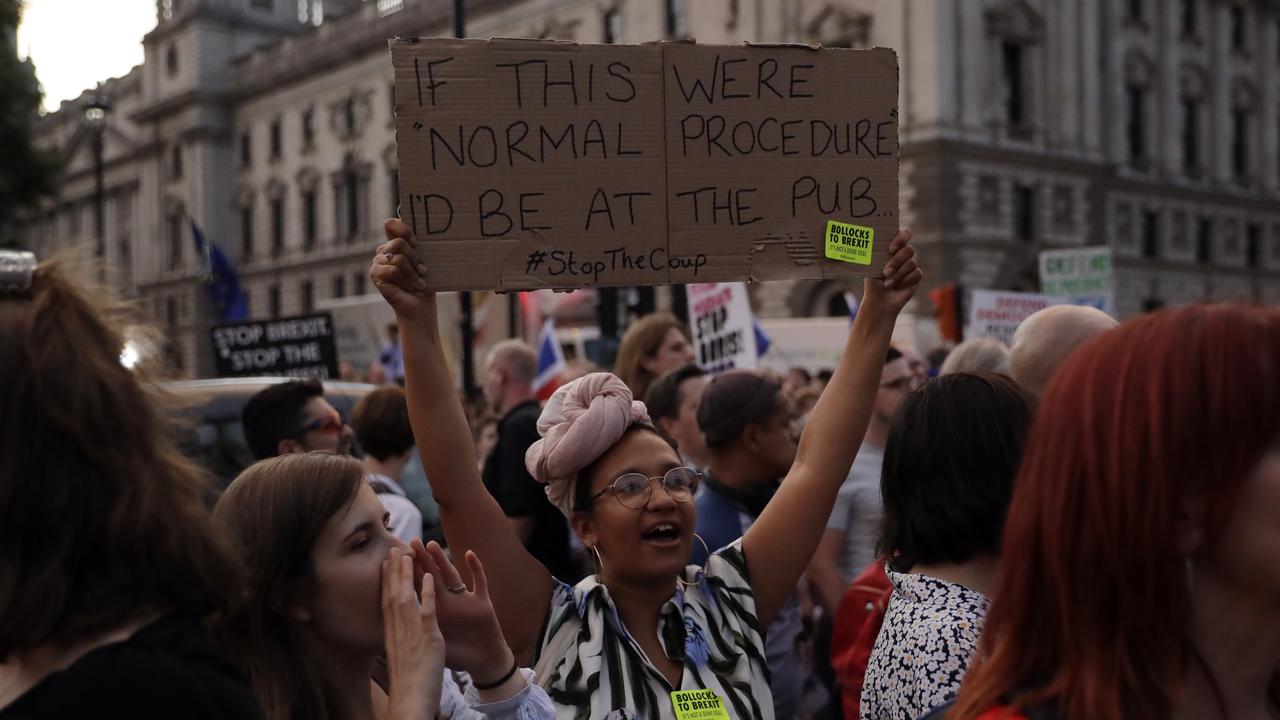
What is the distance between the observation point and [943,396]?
2.76 m

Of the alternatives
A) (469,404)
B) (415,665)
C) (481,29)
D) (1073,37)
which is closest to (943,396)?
(415,665)

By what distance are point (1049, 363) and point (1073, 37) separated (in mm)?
36530

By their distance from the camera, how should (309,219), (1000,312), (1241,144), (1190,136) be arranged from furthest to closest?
(309,219) < (1241,144) < (1190,136) < (1000,312)

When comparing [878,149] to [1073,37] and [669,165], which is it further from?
[1073,37]

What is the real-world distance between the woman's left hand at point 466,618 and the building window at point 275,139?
190 feet

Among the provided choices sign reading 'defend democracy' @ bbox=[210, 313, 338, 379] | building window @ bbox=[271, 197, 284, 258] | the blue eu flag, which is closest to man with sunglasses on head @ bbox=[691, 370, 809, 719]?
sign reading 'defend democracy' @ bbox=[210, 313, 338, 379]

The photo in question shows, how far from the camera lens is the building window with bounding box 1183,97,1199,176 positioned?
43594 mm

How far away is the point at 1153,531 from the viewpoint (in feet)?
5.08

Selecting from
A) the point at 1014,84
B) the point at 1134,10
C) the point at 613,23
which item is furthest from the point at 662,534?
the point at 1134,10

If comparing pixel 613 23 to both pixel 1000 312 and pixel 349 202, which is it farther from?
pixel 1000 312

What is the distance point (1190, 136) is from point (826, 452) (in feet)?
146

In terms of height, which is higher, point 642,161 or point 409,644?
point 642,161

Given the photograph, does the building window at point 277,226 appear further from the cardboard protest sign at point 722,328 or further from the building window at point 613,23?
the cardboard protest sign at point 722,328

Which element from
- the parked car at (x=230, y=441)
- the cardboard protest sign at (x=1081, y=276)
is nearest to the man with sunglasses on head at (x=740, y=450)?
the parked car at (x=230, y=441)
